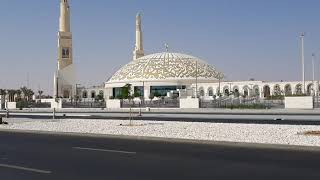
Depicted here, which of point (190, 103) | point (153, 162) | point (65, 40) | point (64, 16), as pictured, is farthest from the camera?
Result: point (65, 40)

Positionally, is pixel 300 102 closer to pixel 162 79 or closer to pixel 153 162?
pixel 153 162

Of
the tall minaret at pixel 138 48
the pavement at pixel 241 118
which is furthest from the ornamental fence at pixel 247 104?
the tall minaret at pixel 138 48

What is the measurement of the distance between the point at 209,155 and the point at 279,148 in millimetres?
2744

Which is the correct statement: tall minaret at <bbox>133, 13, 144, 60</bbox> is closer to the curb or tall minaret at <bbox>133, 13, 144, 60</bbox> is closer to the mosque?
the mosque

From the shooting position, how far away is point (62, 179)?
29.2 ft

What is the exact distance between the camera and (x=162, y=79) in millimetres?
120188

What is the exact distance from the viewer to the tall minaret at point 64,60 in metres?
108

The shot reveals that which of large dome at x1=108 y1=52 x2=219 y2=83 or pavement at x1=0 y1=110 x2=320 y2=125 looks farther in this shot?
large dome at x1=108 y1=52 x2=219 y2=83

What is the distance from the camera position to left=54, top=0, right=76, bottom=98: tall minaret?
107875 millimetres

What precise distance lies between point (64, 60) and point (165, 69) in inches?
1087

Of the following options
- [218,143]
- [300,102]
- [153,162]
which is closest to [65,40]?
[300,102]

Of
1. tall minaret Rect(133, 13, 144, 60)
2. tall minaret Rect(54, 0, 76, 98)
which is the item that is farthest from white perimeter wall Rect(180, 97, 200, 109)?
tall minaret Rect(133, 13, 144, 60)

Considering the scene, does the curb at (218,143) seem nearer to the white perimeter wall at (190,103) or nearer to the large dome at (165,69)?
the white perimeter wall at (190,103)

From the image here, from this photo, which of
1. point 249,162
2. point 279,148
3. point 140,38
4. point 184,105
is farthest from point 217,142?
point 140,38
